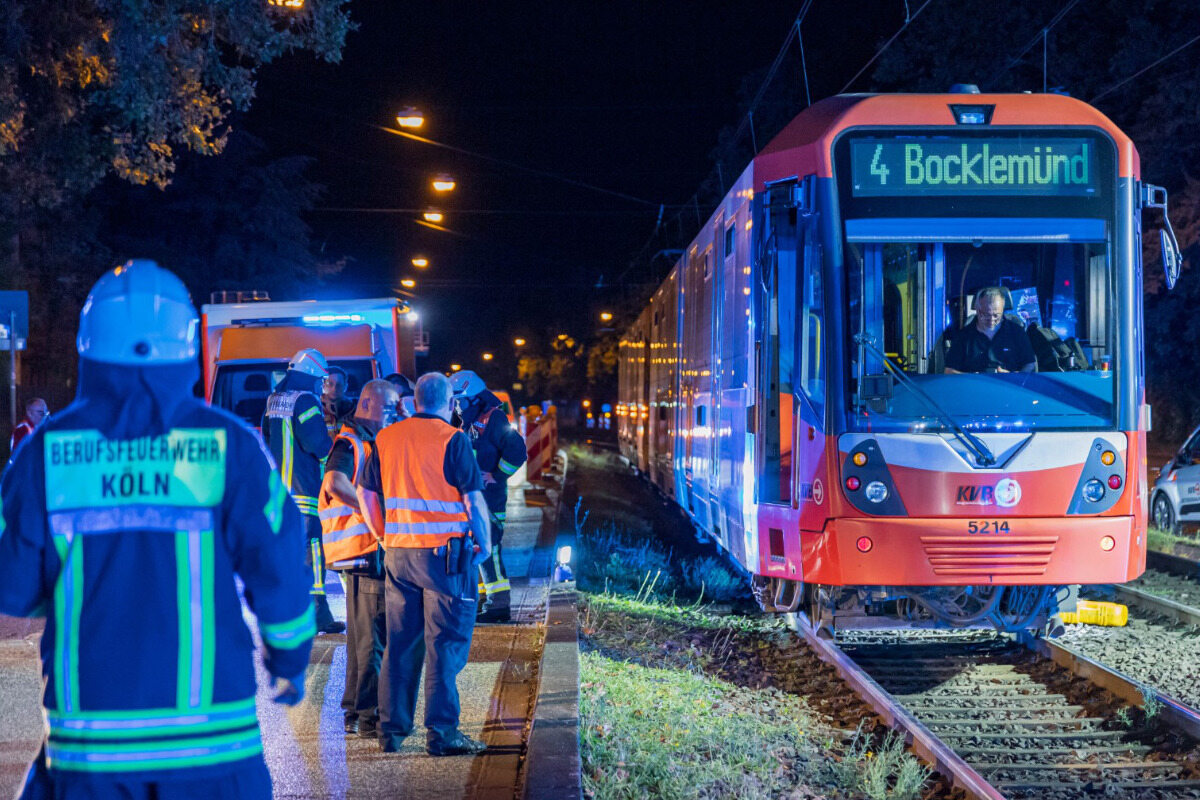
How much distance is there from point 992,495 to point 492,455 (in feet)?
12.0

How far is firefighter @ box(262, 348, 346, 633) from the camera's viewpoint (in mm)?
8070

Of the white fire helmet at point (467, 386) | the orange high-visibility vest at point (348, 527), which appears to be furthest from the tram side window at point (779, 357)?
the orange high-visibility vest at point (348, 527)

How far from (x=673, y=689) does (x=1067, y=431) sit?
2.94 metres

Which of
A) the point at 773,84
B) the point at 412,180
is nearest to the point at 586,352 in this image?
the point at 773,84

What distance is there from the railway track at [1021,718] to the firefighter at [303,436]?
12.2 feet

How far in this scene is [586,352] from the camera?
86938mm

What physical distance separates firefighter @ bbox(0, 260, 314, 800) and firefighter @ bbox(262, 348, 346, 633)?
4.95 m

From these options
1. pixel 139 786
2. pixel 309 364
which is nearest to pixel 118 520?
pixel 139 786

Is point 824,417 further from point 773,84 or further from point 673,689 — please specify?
point 773,84

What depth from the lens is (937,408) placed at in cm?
768

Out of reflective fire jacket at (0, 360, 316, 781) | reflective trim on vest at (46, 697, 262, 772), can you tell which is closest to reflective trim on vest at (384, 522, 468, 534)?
reflective fire jacket at (0, 360, 316, 781)

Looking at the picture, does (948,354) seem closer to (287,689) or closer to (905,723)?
(905,723)

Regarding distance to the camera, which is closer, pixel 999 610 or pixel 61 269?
pixel 999 610

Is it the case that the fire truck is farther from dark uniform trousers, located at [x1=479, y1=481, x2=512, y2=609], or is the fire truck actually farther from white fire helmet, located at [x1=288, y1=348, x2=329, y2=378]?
white fire helmet, located at [x1=288, y1=348, x2=329, y2=378]
